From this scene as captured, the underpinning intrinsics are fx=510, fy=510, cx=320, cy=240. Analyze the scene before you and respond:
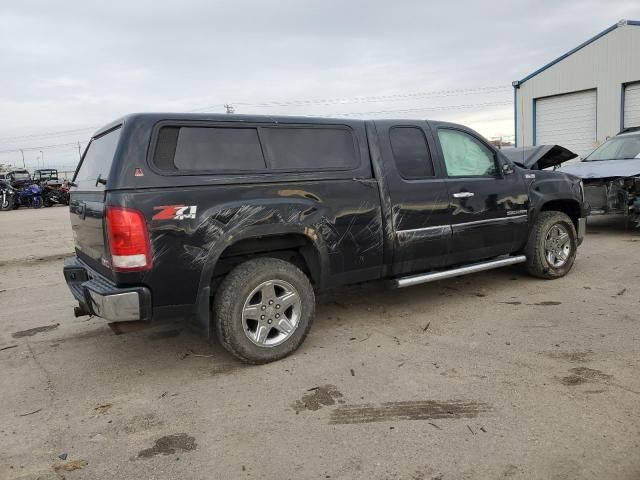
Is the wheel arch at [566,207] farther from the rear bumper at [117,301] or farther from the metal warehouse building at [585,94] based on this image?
the metal warehouse building at [585,94]

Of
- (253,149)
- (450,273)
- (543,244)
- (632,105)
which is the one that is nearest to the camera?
(253,149)

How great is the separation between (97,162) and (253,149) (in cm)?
130

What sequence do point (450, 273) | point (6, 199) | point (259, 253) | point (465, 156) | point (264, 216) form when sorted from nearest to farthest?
1. point (264, 216)
2. point (259, 253)
3. point (450, 273)
4. point (465, 156)
5. point (6, 199)

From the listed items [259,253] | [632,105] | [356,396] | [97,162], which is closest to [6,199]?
[97,162]

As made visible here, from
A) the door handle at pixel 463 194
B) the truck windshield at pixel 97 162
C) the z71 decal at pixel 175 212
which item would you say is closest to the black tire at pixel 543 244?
the door handle at pixel 463 194

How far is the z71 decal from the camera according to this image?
344 cm

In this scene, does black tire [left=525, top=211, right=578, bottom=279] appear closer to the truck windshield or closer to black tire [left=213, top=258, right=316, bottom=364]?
black tire [left=213, top=258, right=316, bottom=364]

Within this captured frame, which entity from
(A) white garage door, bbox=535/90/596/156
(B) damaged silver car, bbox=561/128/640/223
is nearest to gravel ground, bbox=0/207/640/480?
(B) damaged silver car, bbox=561/128/640/223

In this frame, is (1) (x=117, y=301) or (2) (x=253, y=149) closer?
(1) (x=117, y=301)

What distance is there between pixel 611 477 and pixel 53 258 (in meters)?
9.40

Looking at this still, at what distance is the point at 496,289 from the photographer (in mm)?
A: 5902

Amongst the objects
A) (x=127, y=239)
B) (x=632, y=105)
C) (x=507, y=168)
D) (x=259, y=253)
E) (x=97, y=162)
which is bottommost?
(x=259, y=253)

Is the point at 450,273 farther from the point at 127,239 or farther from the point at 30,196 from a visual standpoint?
the point at 30,196

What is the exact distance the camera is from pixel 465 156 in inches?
211
